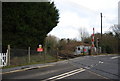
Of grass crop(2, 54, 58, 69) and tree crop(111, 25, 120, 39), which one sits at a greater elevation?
tree crop(111, 25, 120, 39)

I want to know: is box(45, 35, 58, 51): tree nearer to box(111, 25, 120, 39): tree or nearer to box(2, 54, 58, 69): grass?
box(2, 54, 58, 69): grass

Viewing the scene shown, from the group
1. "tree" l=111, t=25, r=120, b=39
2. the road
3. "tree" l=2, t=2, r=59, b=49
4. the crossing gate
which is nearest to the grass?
the crossing gate

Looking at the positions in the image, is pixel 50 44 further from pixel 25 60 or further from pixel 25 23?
pixel 25 60

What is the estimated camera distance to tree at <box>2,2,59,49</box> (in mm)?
20141

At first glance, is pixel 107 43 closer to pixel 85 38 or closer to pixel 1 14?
pixel 85 38

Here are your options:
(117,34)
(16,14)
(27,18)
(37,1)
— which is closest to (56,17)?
(37,1)

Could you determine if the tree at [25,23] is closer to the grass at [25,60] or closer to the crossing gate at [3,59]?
the grass at [25,60]

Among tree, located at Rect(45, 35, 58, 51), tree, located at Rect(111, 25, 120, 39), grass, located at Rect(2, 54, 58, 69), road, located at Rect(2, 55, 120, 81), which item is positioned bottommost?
road, located at Rect(2, 55, 120, 81)

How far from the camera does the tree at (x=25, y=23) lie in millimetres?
20141

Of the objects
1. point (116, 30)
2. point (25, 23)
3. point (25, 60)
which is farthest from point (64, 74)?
point (116, 30)

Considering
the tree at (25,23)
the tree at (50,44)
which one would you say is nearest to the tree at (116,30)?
the tree at (50,44)

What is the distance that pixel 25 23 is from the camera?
21766 millimetres

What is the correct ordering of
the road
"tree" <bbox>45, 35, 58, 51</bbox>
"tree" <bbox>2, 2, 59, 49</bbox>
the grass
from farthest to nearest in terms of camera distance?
"tree" <bbox>45, 35, 58, 51</bbox> < "tree" <bbox>2, 2, 59, 49</bbox> < the grass < the road

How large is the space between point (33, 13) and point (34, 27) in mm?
1775
